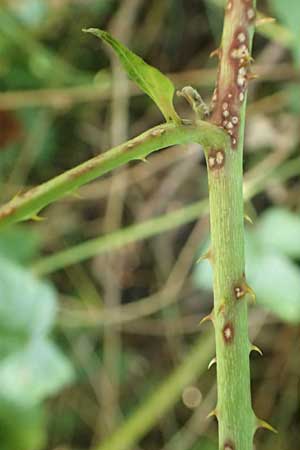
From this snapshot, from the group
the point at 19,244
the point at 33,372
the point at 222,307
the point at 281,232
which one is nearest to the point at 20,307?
the point at 33,372

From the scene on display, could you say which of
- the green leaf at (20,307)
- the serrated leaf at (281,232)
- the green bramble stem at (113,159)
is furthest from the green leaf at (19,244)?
the green bramble stem at (113,159)

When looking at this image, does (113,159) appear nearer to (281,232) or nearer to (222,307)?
(222,307)

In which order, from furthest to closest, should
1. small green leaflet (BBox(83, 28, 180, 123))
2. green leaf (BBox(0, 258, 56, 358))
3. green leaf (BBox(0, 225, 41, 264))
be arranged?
1. green leaf (BBox(0, 225, 41, 264))
2. green leaf (BBox(0, 258, 56, 358))
3. small green leaflet (BBox(83, 28, 180, 123))

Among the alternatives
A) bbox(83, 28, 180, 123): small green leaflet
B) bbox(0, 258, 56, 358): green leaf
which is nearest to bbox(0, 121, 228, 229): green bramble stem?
bbox(83, 28, 180, 123): small green leaflet

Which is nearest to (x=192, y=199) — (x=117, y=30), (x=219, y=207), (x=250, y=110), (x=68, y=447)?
(x=250, y=110)

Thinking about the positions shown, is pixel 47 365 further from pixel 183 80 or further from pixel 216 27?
pixel 216 27

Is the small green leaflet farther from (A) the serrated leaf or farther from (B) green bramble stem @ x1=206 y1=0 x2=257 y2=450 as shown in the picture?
(A) the serrated leaf

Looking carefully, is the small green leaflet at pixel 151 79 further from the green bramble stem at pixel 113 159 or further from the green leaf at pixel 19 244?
the green leaf at pixel 19 244
